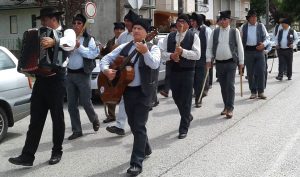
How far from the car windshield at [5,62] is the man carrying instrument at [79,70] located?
Answer: 1.05 m

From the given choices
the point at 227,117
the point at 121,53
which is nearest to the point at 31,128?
the point at 121,53

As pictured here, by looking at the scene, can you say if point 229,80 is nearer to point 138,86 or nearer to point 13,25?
point 138,86

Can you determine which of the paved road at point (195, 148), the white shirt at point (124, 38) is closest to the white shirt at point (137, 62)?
the paved road at point (195, 148)

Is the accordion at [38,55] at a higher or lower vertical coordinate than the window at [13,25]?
lower

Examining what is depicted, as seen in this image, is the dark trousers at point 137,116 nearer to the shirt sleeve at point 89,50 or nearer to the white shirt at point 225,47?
the shirt sleeve at point 89,50

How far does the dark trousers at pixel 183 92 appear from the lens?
7332mm

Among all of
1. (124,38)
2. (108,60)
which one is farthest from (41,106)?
(124,38)

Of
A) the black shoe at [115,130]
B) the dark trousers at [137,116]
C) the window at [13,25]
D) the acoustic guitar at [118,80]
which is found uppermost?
the window at [13,25]

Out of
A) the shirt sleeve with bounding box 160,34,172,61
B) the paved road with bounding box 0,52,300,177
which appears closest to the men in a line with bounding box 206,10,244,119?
the paved road with bounding box 0,52,300,177

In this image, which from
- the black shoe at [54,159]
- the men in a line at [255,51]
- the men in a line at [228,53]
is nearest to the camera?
the black shoe at [54,159]

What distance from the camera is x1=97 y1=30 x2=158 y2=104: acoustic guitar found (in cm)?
539

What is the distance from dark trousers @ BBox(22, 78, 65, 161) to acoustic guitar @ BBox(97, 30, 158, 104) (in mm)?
637

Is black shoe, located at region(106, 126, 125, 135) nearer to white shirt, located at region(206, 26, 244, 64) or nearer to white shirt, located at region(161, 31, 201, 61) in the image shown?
white shirt, located at region(161, 31, 201, 61)

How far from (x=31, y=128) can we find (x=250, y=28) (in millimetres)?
6604
